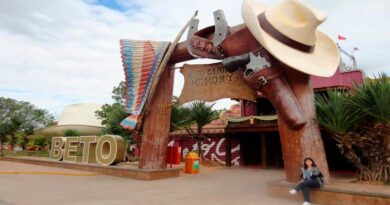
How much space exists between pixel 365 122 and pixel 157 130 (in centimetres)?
579

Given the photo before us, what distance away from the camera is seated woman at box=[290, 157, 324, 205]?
19.4 ft

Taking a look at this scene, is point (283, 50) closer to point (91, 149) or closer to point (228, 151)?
point (91, 149)

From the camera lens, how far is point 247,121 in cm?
1517

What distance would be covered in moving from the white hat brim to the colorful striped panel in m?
3.86

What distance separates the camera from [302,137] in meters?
6.63

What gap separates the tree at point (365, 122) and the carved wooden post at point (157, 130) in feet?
15.7

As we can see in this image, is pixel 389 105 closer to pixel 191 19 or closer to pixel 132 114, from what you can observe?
pixel 191 19

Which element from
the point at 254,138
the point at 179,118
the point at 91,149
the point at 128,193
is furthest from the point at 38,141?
the point at 128,193

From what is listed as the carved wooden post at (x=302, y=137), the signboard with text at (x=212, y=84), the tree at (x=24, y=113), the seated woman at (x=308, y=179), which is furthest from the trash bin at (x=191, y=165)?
the tree at (x=24, y=113)

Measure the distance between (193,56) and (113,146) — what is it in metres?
→ 4.72

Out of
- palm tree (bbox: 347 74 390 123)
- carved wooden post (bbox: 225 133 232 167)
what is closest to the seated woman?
palm tree (bbox: 347 74 390 123)

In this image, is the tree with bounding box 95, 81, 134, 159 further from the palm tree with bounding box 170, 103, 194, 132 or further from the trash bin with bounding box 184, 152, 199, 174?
the trash bin with bounding box 184, 152, 199, 174

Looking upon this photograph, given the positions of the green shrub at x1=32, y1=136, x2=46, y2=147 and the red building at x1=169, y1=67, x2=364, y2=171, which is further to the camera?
the green shrub at x1=32, y1=136, x2=46, y2=147

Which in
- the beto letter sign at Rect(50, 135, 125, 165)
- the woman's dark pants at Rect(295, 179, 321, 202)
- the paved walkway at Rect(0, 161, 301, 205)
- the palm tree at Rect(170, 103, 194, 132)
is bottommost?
the paved walkway at Rect(0, 161, 301, 205)
